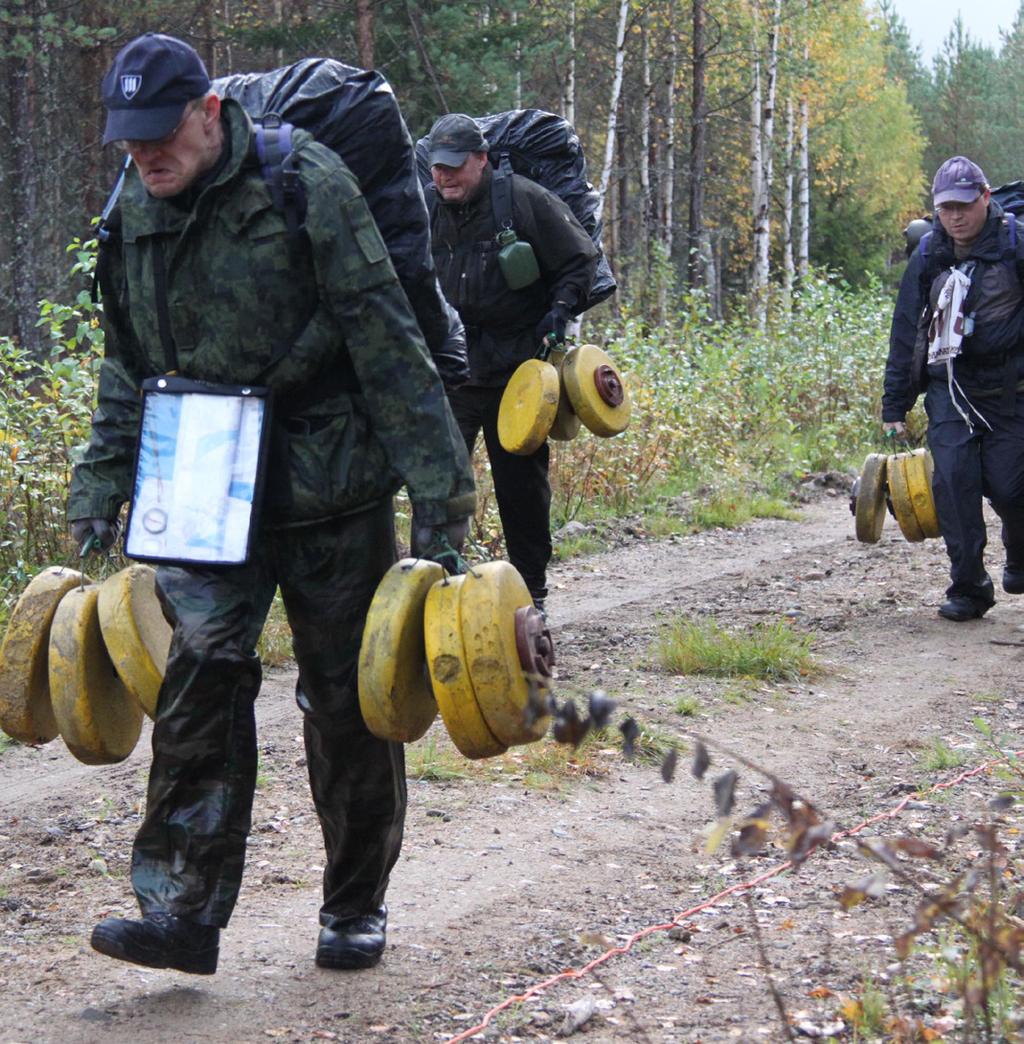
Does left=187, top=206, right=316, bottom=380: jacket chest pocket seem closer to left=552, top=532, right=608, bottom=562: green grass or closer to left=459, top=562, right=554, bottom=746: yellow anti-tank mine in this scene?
left=459, top=562, right=554, bottom=746: yellow anti-tank mine

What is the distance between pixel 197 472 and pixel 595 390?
3803 mm

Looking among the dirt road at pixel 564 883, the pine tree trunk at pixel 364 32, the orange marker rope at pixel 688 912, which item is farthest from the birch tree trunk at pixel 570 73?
the orange marker rope at pixel 688 912

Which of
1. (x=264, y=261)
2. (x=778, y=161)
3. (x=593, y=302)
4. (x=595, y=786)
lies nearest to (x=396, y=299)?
(x=264, y=261)

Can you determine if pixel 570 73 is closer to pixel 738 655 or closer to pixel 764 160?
pixel 764 160

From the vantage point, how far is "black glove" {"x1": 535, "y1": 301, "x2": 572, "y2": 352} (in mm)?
6891

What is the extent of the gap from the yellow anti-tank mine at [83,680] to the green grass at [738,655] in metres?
3.68

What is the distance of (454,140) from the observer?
6578 millimetres

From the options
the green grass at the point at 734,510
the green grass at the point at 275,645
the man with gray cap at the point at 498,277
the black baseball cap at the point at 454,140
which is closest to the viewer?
the black baseball cap at the point at 454,140

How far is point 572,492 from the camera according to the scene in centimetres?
1098

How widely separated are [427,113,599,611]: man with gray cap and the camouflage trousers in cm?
329

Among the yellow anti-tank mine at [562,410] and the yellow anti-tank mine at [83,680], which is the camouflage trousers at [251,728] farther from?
the yellow anti-tank mine at [562,410]

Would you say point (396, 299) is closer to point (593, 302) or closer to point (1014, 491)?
point (593, 302)

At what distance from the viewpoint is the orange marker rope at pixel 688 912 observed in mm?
3471

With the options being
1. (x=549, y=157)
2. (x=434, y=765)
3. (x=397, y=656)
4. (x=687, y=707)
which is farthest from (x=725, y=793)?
(x=549, y=157)
